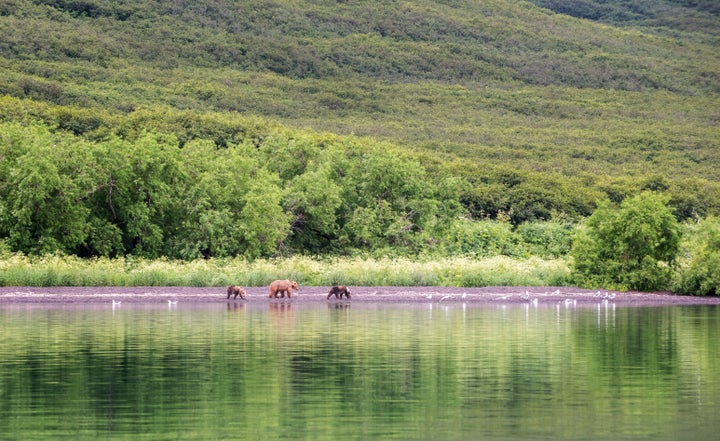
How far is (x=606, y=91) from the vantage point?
6462 inches

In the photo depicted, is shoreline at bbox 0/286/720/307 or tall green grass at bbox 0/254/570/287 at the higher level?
tall green grass at bbox 0/254/570/287

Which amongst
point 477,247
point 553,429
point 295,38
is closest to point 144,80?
point 295,38

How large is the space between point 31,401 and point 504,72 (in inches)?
6097

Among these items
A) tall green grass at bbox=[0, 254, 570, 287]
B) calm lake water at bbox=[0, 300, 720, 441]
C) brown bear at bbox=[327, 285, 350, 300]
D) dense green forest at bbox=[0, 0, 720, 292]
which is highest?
dense green forest at bbox=[0, 0, 720, 292]

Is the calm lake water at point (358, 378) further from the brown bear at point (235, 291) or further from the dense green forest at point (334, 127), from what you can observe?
the dense green forest at point (334, 127)

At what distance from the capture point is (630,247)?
44.2m

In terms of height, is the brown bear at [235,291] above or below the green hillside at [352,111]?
below

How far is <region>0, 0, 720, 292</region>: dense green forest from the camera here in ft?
167

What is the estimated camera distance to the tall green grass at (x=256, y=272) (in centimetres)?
4334

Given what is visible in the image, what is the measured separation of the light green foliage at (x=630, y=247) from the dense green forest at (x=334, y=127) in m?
1.91

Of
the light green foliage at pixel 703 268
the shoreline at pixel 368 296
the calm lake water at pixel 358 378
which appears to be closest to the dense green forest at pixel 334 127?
the light green foliage at pixel 703 268

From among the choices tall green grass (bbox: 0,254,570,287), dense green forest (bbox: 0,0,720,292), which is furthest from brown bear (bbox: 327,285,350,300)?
dense green forest (bbox: 0,0,720,292)

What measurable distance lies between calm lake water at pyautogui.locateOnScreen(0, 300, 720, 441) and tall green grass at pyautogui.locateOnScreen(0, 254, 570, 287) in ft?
32.5

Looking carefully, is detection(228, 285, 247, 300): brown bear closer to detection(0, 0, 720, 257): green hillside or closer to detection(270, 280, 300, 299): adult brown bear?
detection(270, 280, 300, 299): adult brown bear
